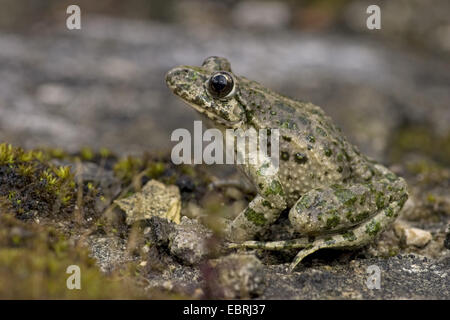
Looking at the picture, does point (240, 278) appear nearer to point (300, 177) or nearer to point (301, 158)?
point (300, 177)

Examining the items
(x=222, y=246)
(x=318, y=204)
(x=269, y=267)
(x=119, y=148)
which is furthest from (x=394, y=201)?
(x=119, y=148)

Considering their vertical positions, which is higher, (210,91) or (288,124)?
(210,91)

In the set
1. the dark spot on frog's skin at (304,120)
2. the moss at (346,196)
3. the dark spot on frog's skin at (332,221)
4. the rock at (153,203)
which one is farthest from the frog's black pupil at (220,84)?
the dark spot on frog's skin at (332,221)

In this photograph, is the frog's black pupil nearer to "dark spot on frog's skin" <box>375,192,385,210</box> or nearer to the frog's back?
the frog's back

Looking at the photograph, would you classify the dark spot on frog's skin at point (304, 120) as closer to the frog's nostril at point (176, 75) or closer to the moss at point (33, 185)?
the frog's nostril at point (176, 75)

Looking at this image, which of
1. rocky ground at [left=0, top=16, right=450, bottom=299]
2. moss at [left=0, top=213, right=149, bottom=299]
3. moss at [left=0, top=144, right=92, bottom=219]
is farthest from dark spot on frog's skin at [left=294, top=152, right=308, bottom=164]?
moss at [left=0, top=144, right=92, bottom=219]

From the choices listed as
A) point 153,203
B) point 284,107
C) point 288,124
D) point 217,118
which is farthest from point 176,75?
point 153,203
